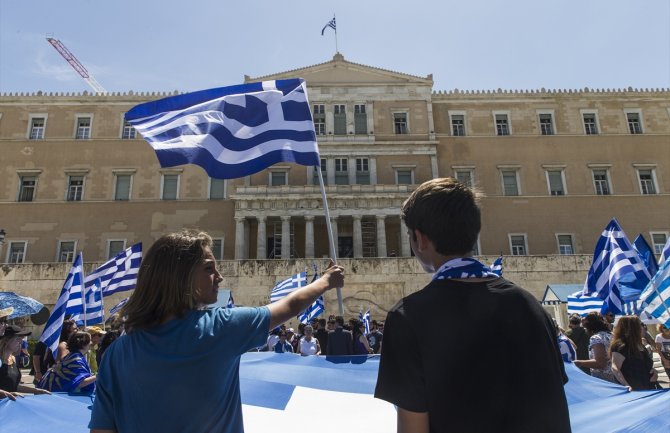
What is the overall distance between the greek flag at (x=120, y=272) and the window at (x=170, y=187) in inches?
800

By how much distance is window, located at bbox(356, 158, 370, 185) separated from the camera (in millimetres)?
31094

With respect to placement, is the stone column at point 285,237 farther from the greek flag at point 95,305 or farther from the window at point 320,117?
the greek flag at point 95,305

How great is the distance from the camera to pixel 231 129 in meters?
4.54

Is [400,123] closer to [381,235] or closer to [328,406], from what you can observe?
[381,235]

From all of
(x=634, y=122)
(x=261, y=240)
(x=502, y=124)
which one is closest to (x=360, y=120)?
(x=502, y=124)

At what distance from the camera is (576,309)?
409 inches

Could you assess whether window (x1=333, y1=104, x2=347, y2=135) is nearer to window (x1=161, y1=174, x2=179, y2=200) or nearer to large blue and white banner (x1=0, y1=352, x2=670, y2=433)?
window (x1=161, y1=174, x2=179, y2=200)

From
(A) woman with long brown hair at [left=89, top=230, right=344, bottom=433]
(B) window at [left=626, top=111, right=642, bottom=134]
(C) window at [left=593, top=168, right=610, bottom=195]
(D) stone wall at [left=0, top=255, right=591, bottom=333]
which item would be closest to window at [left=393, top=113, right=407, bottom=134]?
(D) stone wall at [left=0, top=255, right=591, bottom=333]

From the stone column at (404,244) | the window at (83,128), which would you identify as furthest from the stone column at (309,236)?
the window at (83,128)

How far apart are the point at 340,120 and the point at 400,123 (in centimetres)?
430

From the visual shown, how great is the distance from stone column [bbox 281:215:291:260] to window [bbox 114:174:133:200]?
1125 centimetres

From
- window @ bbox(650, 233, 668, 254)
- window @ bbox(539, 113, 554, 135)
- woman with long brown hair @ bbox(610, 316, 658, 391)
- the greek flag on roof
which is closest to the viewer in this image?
the greek flag on roof

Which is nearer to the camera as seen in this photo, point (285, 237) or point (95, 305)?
point (95, 305)

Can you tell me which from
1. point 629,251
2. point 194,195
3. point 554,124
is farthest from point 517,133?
point 629,251
